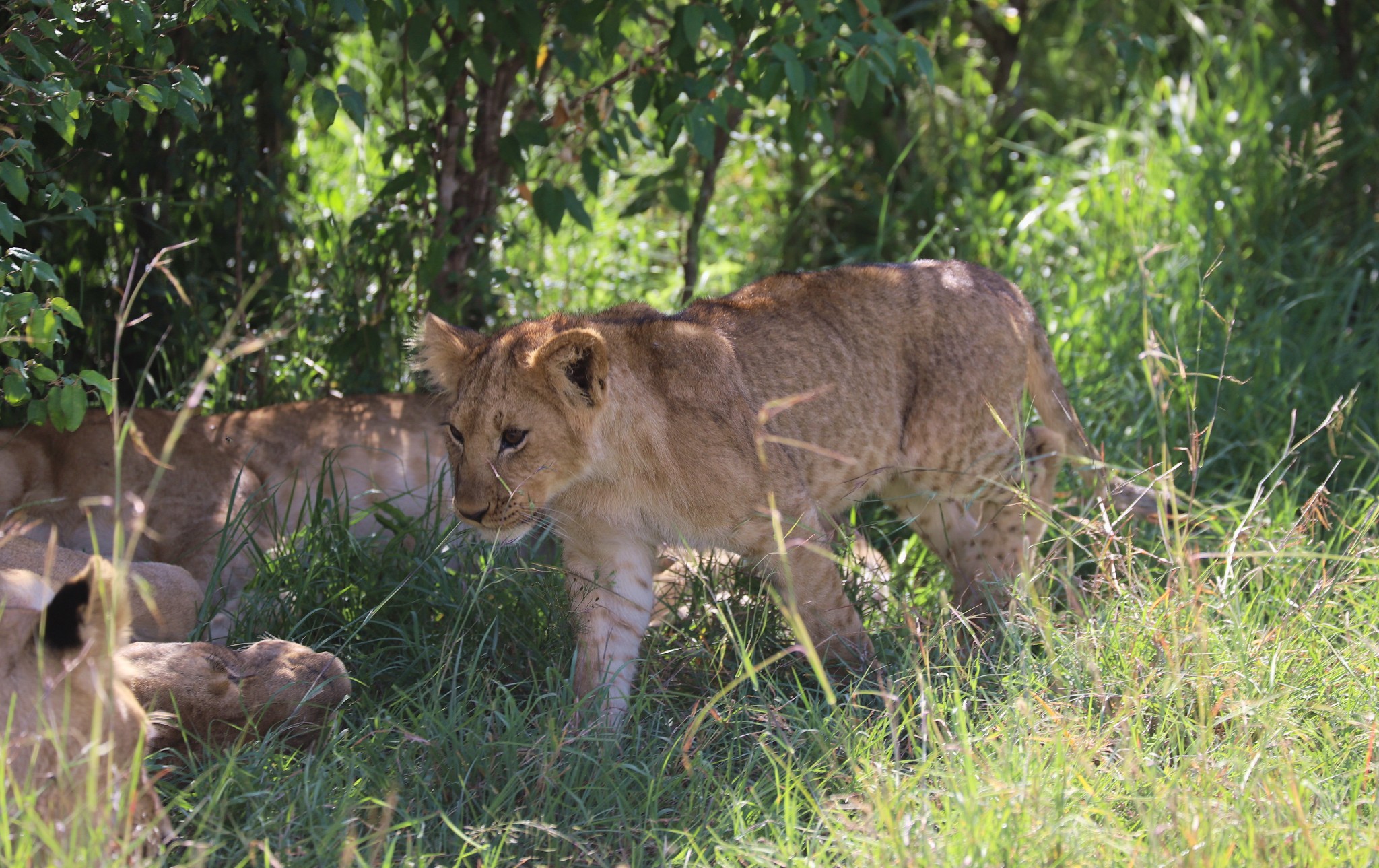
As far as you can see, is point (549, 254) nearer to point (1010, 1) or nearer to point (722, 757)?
point (1010, 1)

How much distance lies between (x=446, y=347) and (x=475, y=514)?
51 centimetres

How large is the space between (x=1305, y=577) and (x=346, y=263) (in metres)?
3.33

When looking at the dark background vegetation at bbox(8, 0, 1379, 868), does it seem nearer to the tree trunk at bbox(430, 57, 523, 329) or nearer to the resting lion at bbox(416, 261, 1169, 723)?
the tree trunk at bbox(430, 57, 523, 329)

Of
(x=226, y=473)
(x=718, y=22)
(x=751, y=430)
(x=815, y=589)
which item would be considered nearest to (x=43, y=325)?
(x=226, y=473)

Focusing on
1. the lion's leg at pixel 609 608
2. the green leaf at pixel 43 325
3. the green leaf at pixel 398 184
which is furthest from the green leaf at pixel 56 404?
the green leaf at pixel 398 184

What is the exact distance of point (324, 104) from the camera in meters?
3.65

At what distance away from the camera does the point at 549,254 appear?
5965 millimetres

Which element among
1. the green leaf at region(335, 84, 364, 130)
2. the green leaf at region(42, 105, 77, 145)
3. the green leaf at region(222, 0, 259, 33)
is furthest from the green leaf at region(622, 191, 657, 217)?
the green leaf at region(42, 105, 77, 145)

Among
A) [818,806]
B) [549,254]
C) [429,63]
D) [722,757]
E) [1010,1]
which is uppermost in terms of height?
[1010,1]

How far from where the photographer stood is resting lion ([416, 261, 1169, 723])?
10.2 feet

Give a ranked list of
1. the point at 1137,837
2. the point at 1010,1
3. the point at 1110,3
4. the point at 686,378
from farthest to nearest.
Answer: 1. the point at 1110,3
2. the point at 1010,1
3. the point at 686,378
4. the point at 1137,837

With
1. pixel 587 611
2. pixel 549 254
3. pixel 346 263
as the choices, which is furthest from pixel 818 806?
pixel 549 254

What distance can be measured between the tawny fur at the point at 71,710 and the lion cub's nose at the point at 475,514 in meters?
0.86

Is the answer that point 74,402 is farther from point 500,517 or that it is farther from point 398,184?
point 398,184
